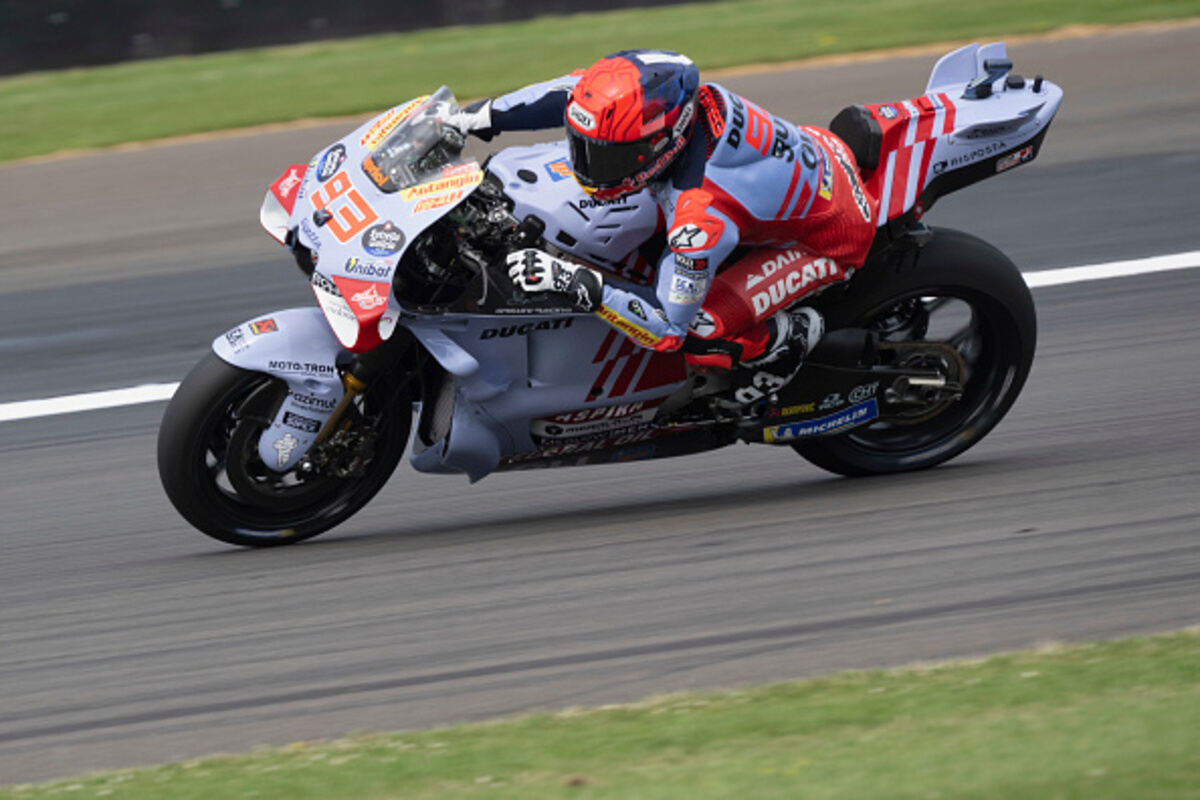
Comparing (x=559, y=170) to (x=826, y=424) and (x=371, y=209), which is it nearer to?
(x=371, y=209)

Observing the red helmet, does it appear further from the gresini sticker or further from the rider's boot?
the gresini sticker

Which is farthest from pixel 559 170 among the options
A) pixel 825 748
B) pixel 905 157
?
pixel 825 748

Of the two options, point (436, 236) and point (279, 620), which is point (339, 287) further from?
point (279, 620)

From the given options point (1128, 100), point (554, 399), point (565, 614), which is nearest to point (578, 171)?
point (554, 399)

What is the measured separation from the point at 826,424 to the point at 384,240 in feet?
5.72

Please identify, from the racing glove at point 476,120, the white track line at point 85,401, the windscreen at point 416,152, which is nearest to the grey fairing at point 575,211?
the racing glove at point 476,120

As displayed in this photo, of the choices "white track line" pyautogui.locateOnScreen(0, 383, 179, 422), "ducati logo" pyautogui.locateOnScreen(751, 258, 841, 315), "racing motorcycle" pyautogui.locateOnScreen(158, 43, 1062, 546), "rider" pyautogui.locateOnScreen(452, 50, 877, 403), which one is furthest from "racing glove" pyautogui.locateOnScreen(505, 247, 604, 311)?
"white track line" pyautogui.locateOnScreen(0, 383, 179, 422)

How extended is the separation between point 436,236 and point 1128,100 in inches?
279

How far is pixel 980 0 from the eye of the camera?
44.1ft

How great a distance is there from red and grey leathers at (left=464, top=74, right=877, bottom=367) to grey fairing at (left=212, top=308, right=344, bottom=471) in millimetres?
857

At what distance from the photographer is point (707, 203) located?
5.00m

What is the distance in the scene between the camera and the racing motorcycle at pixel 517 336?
5.18 meters

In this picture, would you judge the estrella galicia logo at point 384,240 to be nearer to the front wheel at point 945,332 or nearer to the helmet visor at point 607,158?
the helmet visor at point 607,158

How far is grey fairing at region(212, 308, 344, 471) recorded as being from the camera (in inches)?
205
